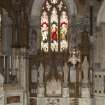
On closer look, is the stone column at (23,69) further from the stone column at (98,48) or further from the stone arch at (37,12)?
the stone column at (98,48)

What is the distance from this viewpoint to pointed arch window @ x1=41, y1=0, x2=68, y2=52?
848 inches

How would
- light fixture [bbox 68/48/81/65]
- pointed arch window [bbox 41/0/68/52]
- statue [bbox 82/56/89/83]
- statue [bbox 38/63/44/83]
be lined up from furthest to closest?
1. pointed arch window [bbox 41/0/68/52]
2. statue [bbox 38/63/44/83]
3. statue [bbox 82/56/89/83]
4. light fixture [bbox 68/48/81/65]

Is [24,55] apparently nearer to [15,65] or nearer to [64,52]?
[15,65]

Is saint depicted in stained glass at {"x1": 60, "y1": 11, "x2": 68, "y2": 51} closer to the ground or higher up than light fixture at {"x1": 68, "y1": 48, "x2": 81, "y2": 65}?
higher up

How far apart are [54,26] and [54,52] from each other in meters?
1.44

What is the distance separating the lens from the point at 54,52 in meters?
21.4

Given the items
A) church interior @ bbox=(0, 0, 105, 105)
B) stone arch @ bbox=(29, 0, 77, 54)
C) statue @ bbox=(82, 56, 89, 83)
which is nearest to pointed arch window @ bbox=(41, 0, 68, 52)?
church interior @ bbox=(0, 0, 105, 105)

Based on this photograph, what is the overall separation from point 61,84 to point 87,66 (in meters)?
1.70

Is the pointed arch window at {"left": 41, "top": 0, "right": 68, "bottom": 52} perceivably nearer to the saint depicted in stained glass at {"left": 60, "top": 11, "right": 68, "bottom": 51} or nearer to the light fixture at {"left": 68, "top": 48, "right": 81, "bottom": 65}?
the saint depicted in stained glass at {"left": 60, "top": 11, "right": 68, "bottom": 51}

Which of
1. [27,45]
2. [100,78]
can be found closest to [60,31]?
[27,45]

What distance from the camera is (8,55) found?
2108cm

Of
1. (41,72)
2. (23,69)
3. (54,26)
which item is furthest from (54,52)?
(23,69)

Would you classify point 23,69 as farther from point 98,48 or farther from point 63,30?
point 98,48

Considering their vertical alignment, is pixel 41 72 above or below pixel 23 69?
below
